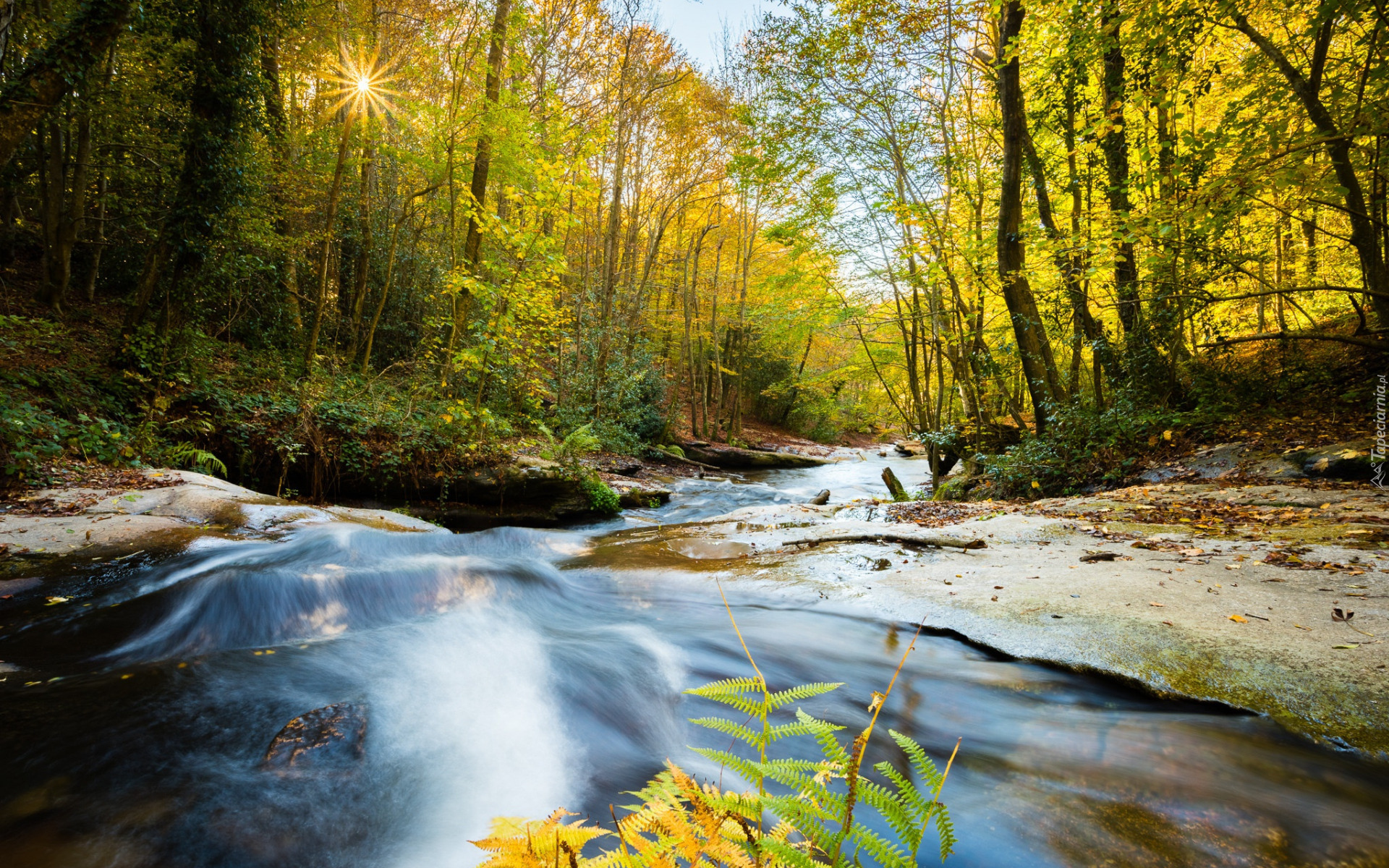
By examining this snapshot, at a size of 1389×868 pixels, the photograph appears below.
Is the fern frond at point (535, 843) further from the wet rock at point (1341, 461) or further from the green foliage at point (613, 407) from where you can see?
the green foliage at point (613, 407)

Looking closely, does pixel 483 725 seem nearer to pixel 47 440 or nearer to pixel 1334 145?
pixel 47 440

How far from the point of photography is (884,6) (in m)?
8.63

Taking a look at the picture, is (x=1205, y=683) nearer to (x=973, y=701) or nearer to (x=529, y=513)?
(x=973, y=701)

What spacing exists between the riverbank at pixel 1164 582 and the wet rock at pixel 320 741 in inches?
123

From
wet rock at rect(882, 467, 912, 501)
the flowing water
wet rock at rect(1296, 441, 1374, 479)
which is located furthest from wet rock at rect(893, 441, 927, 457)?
the flowing water

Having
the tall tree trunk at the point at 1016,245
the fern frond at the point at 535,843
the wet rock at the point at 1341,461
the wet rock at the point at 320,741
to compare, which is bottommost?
the wet rock at the point at 320,741

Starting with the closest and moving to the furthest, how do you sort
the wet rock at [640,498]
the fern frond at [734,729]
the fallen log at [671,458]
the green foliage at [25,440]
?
the fern frond at [734,729]
the green foliage at [25,440]
the wet rock at [640,498]
the fallen log at [671,458]

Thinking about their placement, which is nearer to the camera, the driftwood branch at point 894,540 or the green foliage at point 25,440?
the driftwood branch at point 894,540

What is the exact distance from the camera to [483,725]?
268cm

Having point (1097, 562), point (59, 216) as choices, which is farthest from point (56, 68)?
point (1097, 562)

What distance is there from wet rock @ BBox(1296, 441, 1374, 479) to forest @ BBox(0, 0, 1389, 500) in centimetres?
141

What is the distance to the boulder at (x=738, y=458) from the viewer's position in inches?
695

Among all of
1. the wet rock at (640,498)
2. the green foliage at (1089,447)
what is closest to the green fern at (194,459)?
the wet rock at (640,498)

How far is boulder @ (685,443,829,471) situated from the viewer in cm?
1766
